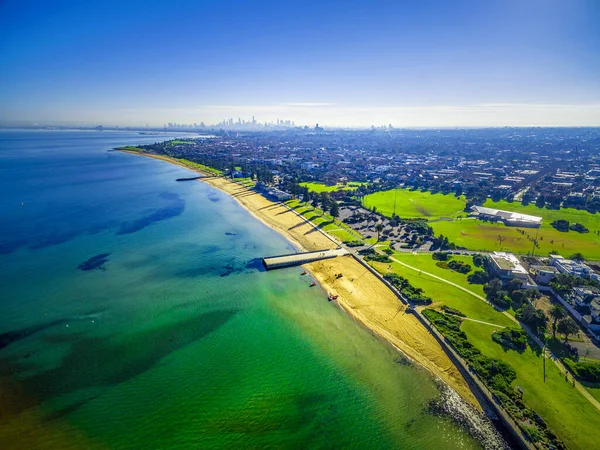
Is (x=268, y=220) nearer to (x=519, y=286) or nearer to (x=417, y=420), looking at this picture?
(x=519, y=286)

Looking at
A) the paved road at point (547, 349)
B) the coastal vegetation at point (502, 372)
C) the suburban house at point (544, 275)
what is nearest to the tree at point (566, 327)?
the paved road at point (547, 349)

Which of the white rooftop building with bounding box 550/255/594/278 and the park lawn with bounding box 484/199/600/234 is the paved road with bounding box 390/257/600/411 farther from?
the park lawn with bounding box 484/199/600/234

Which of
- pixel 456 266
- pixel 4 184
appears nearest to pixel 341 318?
pixel 456 266

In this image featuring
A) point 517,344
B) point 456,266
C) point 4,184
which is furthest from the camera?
point 4,184

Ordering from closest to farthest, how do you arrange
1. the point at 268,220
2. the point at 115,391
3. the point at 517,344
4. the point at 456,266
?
the point at 115,391 < the point at 517,344 < the point at 456,266 < the point at 268,220

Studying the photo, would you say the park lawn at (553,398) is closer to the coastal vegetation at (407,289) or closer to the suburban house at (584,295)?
the coastal vegetation at (407,289)

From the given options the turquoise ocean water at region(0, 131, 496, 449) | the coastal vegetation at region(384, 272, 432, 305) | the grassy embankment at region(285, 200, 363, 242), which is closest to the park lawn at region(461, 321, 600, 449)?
the turquoise ocean water at region(0, 131, 496, 449)
